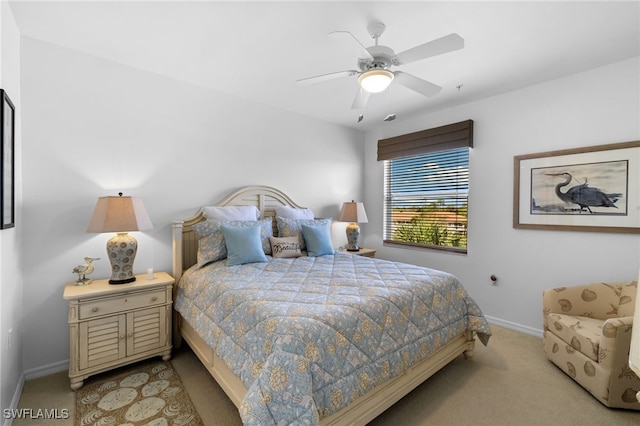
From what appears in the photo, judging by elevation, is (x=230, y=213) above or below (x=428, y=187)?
below

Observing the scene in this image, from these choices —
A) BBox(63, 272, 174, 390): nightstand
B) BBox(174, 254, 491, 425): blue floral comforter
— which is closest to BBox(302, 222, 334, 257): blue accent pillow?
BBox(174, 254, 491, 425): blue floral comforter

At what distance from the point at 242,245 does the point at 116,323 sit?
109 centimetres

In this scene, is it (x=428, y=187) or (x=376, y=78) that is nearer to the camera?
(x=376, y=78)

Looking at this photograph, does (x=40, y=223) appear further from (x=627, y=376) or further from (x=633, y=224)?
(x=633, y=224)

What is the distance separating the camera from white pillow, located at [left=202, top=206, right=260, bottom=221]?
9.45ft

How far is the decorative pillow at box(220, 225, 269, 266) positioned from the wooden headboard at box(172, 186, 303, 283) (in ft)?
1.44

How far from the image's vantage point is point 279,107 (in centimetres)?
363

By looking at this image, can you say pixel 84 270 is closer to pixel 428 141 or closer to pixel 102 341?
pixel 102 341

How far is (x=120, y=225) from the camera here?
7.21 ft

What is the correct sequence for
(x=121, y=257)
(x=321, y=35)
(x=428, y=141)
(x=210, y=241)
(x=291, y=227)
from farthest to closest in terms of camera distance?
(x=428, y=141), (x=291, y=227), (x=210, y=241), (x=121, y=257), (x=321, y=35)

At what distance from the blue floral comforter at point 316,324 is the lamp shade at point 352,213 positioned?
143 cm

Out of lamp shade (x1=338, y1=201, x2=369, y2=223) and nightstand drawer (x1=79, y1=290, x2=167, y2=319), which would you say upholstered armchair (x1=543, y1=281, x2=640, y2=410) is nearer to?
lamp shade (x1=338, y1=201, x2=369, y2=223)

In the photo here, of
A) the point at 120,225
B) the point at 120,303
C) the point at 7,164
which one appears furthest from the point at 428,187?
the point at 7,164

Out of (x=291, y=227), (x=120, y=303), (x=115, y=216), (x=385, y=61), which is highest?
(x=385, y=61)
